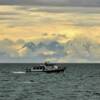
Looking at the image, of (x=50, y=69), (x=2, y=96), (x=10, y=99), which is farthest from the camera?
(x=50, y=69)

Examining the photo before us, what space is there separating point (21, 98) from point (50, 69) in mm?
101706

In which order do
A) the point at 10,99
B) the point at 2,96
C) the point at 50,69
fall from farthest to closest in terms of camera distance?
the point at 50,69
the point at 2,96
the point at 10,99

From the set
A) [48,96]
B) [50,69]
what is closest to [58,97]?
[48,96]

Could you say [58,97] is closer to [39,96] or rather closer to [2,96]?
[39,96]

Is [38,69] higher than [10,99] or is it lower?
lower

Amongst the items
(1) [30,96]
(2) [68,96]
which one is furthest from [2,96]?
(2) [68,96]

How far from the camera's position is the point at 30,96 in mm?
95500

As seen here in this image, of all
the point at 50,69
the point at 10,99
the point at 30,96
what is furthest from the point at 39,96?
the point at 50,69

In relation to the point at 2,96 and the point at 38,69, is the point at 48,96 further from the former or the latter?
the point at 38,69

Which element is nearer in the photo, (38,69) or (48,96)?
(48,96)

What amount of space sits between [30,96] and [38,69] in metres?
103

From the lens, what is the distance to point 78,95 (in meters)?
95.9

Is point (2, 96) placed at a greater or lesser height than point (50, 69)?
greater

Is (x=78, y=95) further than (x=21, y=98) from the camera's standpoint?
Yes
